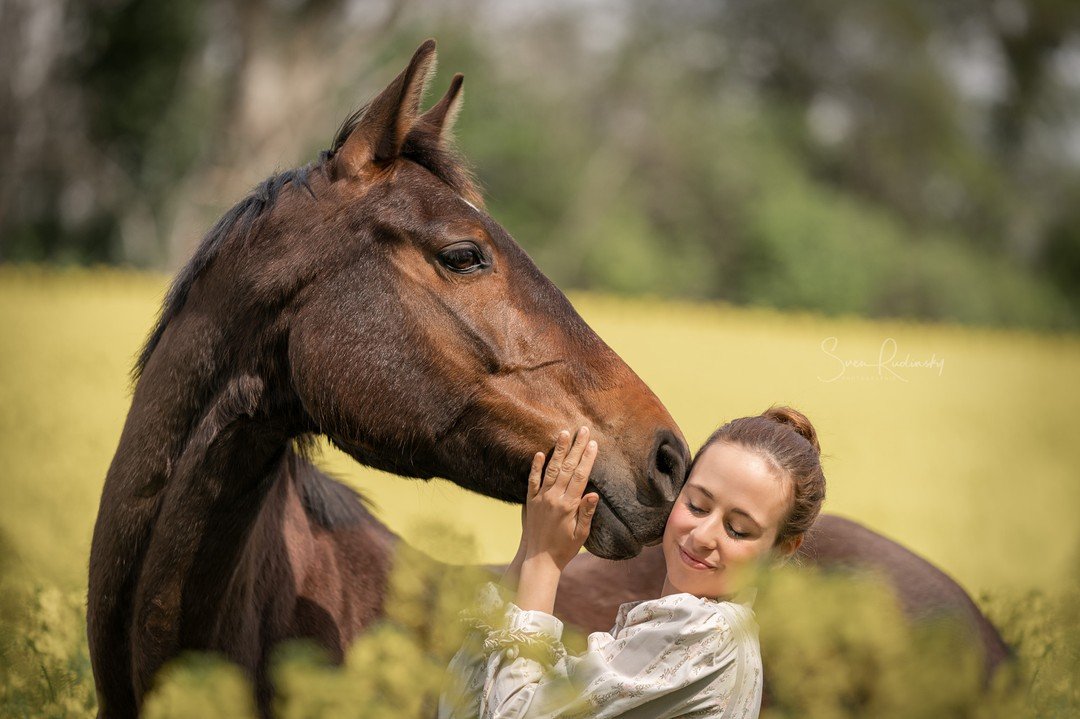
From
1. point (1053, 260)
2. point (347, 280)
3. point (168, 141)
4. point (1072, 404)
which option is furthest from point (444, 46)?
Answer: point (347, 280)

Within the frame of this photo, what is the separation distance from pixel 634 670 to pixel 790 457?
0.63 meters

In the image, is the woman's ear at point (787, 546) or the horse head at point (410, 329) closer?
the woman's ear at point (787, 546)

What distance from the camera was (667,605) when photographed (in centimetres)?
243

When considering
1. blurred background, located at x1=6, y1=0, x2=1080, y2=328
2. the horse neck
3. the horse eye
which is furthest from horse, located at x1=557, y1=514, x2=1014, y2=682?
blurred background, located at x1=6, y1=0, x2=1080, y2=328

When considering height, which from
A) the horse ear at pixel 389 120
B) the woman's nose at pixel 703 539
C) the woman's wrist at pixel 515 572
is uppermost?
the horse ear at pixel 389 120

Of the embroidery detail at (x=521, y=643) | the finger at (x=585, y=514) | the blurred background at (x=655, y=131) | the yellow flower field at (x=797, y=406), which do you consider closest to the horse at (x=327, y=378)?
the finger at (x=585, y=514)

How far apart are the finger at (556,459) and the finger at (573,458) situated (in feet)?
0.04

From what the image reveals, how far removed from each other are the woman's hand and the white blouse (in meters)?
0.16

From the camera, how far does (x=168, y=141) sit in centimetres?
2914

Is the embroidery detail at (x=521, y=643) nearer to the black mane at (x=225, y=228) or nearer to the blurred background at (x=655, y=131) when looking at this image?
the black mane at (x=225, y=228)

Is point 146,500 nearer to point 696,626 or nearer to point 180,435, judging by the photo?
point 180,435

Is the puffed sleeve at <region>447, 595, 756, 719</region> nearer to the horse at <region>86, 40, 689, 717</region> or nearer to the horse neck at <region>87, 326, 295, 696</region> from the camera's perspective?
the horse at <region>86, 40, 689, 717</region>

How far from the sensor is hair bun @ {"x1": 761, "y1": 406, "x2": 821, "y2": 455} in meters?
2.69

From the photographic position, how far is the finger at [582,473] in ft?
8.36
